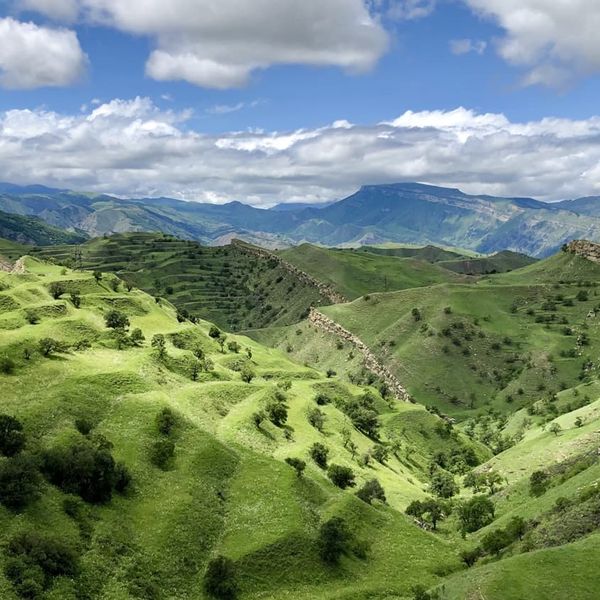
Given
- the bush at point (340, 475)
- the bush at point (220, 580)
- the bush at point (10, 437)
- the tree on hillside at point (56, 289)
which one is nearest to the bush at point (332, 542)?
the bush at point (220, 580)

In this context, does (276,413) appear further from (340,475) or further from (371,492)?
(371,492)

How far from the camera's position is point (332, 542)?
99.3 m

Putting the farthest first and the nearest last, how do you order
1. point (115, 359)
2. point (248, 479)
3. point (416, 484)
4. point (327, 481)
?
point (416, 484) < point (115, 359) < point (327, 481) < point (248, 479)

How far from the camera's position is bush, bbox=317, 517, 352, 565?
324ft

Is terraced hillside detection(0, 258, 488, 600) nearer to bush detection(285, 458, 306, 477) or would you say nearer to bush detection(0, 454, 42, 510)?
bush detection(0, 454, 42, 510)

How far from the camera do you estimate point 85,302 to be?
7298 inches

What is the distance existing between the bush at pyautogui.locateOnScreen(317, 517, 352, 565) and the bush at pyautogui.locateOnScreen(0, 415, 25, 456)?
161 ft

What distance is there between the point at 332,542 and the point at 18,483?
158ft

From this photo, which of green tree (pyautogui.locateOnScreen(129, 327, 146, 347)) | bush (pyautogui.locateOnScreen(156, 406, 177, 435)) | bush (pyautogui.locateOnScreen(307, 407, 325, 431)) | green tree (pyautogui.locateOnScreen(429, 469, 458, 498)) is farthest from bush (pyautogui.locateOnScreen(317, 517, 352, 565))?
green tree (pyautogui.locateOnScreen(129, 327, 146, 347))

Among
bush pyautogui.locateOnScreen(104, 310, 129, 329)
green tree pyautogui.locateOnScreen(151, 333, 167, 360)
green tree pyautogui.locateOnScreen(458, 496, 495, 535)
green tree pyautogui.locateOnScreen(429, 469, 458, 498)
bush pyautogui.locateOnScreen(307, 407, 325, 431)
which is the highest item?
bush pyautogui.locateOnScreen(104, 310, 129, 329)

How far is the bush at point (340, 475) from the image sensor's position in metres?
123

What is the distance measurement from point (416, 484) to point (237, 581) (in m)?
78.7

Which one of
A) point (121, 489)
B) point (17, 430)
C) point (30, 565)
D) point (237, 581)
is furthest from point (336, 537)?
point (17, 430)

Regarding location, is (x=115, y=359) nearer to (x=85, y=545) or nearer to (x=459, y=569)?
(x=85, y=545)
